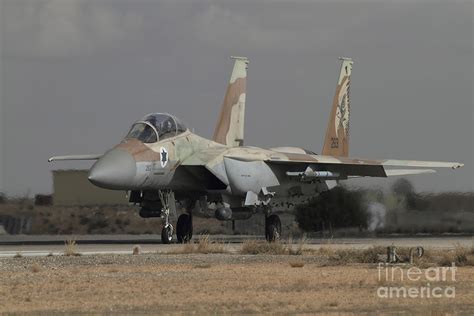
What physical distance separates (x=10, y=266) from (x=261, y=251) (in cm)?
562

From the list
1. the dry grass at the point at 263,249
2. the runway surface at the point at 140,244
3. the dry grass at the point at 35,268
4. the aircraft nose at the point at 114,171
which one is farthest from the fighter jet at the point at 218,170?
the dry grass at the point at 35,268

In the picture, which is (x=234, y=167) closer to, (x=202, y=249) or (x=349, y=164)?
(x=349, y=164)

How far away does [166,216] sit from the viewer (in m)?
27.9

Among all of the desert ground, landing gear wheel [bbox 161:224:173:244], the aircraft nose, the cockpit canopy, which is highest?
the cockpit canopy

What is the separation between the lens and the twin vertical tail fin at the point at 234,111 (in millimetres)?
32656

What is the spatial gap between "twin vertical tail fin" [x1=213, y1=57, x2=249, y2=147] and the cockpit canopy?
4.69 m

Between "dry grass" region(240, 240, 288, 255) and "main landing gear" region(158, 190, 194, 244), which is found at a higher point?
"main landing gear" region(158, 190, 194, 244)

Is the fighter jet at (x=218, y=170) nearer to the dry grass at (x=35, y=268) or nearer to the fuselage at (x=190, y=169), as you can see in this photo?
the fuselage at (x=190, y=169)

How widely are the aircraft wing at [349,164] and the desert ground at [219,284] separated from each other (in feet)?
28.7

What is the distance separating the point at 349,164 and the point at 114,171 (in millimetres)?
8006

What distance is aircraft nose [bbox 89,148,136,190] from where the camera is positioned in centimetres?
2578

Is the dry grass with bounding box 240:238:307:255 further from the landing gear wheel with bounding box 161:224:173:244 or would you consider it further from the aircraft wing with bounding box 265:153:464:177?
the aircraft wing with bounding box 265:153:464:177

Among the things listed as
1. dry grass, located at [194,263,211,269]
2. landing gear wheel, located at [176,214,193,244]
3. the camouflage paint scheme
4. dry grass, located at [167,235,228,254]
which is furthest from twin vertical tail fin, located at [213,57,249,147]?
dry grass, located at [194,263,211,269]

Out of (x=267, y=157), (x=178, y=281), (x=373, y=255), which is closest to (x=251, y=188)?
(x=267, y=157)
